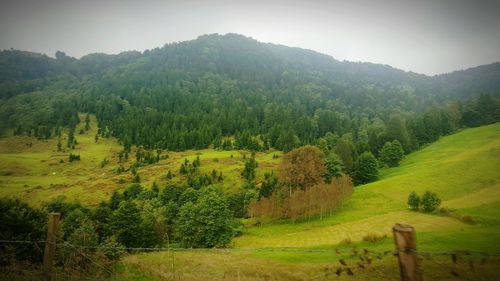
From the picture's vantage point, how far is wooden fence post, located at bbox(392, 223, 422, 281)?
589 cm

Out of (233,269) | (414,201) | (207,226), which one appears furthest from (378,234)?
(207,226)

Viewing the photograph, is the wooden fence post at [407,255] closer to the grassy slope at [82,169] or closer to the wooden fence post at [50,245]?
the wooden fence post at [50,245]

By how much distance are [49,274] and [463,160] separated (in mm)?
96964

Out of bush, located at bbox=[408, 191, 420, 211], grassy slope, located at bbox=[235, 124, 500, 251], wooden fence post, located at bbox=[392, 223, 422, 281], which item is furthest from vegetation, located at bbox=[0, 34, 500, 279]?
wooden fence post, located at bbox=[392, 223, 422, 281]

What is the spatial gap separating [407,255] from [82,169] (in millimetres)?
151823

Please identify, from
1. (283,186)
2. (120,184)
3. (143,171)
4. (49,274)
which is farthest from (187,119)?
(49,274)

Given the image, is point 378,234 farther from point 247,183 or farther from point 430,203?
point 247,183

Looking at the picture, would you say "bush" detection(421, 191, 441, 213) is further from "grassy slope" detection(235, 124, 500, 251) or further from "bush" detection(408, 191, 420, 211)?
"grassy slope" detection(235, 124, 500, 251)

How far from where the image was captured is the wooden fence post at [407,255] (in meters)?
5.89

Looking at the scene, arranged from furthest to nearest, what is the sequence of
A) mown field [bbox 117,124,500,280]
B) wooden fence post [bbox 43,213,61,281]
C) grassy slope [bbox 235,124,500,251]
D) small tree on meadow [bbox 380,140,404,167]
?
small tree on meadow [bbox 380,140,404,167], grassy slope [bbox 235,124,500,251], mown field [bbox 117,124,500,280], wooden fence post [bbox 43,213,61,281]

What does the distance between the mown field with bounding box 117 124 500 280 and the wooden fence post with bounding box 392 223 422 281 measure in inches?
230

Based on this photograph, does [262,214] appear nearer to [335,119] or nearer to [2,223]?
[2,223]

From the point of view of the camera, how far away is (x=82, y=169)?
13688 centimetres

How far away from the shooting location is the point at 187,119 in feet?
632
